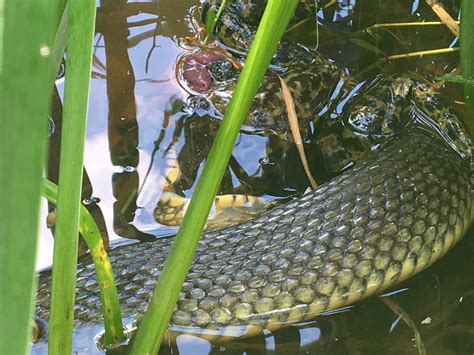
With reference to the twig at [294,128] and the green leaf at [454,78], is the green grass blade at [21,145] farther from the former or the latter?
the twig at [294,128]

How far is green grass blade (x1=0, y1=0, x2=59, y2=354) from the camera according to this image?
869mm

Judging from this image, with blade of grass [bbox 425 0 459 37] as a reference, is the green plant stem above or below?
below

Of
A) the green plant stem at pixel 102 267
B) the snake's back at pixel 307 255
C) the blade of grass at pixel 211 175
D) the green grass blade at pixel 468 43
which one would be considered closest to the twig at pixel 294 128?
the snake's back at pixel 307 255

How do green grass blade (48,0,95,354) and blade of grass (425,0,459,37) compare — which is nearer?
green grass blade (48,0,95,354)

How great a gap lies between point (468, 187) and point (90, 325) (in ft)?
4.12

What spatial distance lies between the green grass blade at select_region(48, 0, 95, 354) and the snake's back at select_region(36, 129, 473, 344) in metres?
0.77

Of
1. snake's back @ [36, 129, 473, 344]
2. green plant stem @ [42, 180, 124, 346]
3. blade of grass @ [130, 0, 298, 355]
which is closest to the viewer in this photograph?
blade of grass @ [130, 0, 298, 355]

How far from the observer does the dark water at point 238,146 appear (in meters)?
2.27

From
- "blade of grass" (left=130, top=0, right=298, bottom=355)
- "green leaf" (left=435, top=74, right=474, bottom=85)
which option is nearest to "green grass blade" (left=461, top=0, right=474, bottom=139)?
"green leaf" (left=435, top=74, right=474, bottom=85)

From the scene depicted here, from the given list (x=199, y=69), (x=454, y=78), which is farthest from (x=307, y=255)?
(x=199, y=69)

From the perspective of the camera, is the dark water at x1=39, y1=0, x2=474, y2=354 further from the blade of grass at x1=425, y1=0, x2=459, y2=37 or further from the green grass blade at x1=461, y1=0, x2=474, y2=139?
the green grass blade at x1=461, y1=0, x2=474, y2=139

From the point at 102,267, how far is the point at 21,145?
0.80 meters

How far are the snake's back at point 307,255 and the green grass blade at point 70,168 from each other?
77 centimetres

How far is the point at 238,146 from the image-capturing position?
2877mm
